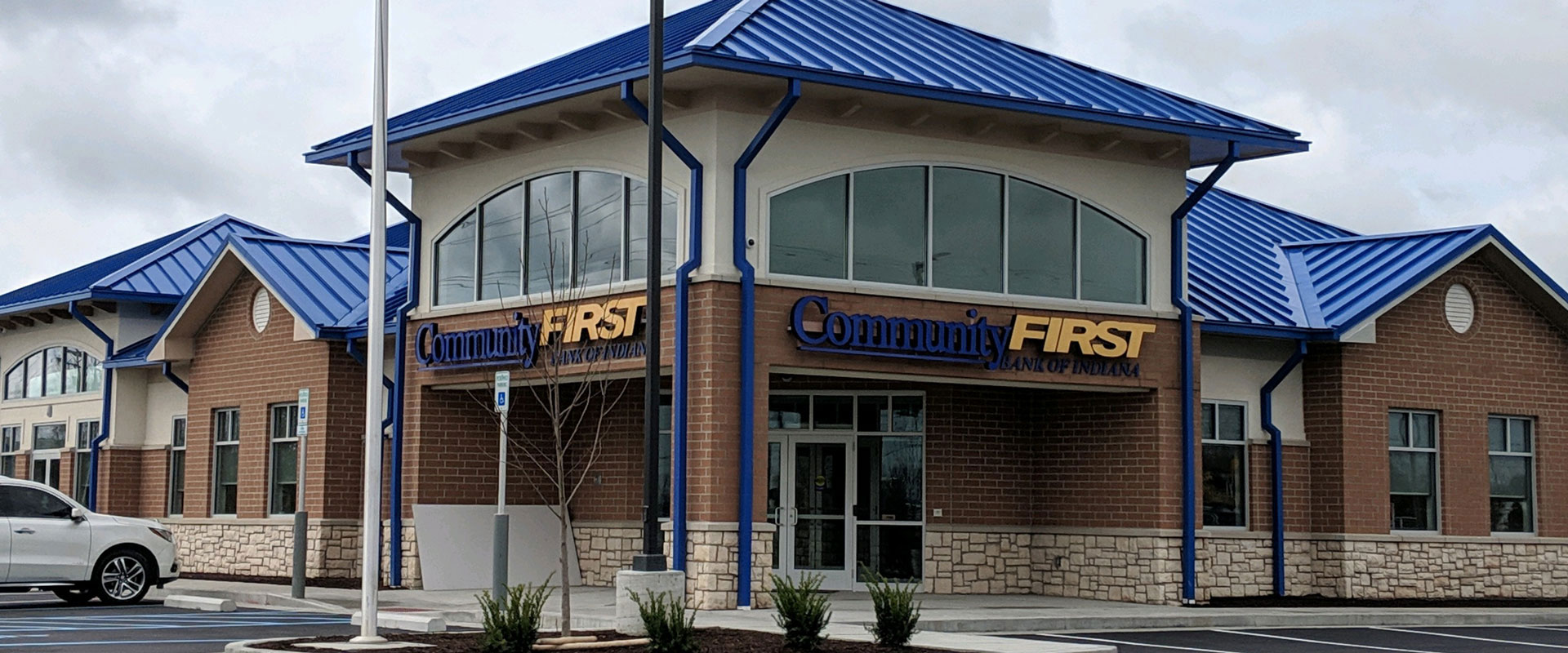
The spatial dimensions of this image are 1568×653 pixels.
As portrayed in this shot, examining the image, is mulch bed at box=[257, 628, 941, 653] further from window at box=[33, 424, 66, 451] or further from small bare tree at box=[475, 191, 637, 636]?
window at box=[33, 424, 66, 451]

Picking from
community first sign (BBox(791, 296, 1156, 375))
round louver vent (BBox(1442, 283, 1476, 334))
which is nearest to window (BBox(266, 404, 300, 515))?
community first sign (BBox(791, 296, 1156, 375))

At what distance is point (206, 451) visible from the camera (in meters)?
30.0

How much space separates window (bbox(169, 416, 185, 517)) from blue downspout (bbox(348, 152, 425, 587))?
25.9 ft

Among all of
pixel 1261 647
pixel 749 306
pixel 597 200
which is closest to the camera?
pixel 1261 647

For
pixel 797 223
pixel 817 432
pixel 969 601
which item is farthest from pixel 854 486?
pixel 797 223

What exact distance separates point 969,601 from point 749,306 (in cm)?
499

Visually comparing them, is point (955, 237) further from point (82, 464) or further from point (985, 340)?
point (82, 464)

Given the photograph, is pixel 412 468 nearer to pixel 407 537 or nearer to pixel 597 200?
pixel 407 537

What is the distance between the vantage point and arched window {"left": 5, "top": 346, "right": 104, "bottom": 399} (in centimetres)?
3375

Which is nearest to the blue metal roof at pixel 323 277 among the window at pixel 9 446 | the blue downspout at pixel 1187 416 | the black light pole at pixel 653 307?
the window at pixel 9 446

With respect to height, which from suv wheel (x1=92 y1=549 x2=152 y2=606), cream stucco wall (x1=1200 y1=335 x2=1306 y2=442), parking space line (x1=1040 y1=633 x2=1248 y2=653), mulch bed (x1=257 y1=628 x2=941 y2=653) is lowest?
parking space line (x1=1040 y1=633 x2=1248 y2=653)

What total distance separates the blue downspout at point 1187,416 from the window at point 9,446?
22.5m

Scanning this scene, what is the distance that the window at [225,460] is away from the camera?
2972 cm

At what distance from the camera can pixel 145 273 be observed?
108ft
